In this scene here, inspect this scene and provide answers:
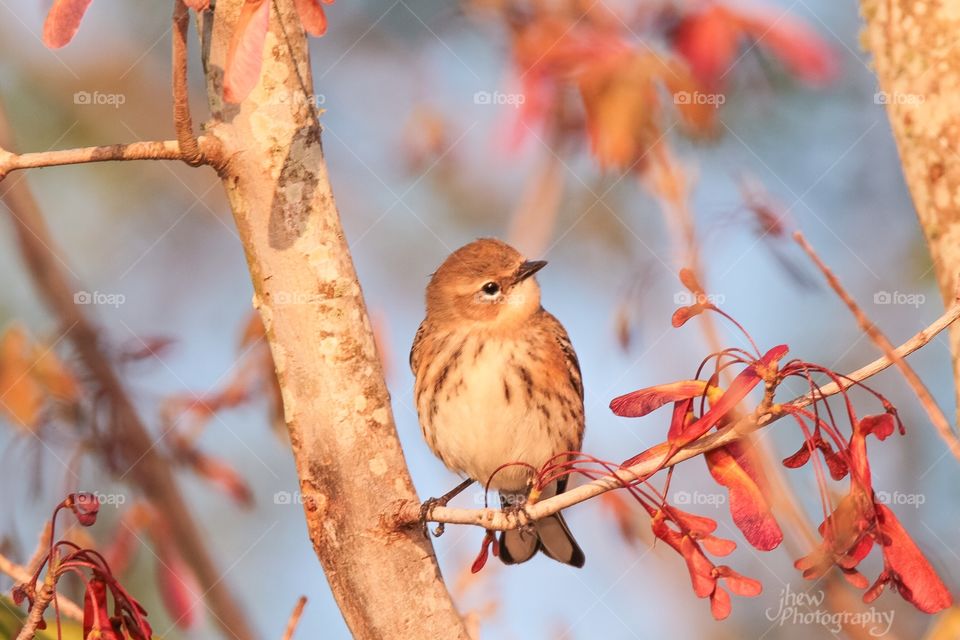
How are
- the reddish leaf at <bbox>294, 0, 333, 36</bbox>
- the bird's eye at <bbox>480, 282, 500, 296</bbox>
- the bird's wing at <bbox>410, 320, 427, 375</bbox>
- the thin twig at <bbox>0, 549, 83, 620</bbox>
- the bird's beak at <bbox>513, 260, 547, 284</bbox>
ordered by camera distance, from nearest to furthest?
the reddish leaf at <bbox>294, 0, 333, 36</bbox>
the thin twig at <bbox>0, 549, 83, 620</bbox>
the bird's beak at <bbox>513, 260, 547, 284</bbox>
the bird's eye at <bbox>480, 282, 500, 296</bbox>
the bird's wing at <bbox>410, 320, 427, 375</bbox>

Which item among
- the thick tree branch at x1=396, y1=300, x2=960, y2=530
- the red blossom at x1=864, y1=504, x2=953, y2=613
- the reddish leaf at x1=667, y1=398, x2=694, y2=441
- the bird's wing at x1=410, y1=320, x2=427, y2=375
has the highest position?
the bird's wing at x1=410, y1=320, x2=427, y2=375

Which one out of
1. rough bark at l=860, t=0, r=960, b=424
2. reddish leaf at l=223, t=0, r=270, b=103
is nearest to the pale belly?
rough bark at l=860, t=0, r=960, b=424

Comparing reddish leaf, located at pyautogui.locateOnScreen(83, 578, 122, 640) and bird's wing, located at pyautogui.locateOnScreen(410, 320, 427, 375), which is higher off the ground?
bird's wing, located at pyautogui.locateOnScreen(410, 320, 427, 375)

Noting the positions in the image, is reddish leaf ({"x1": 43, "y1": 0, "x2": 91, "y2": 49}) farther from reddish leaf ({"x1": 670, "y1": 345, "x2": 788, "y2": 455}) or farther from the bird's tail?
the bird's tail

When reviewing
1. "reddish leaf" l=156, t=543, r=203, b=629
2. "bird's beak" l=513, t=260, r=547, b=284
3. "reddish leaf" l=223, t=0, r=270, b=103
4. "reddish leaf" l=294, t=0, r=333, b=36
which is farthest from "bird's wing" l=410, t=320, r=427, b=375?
"reddish leaf" l=223, t=0, r=270, b=103

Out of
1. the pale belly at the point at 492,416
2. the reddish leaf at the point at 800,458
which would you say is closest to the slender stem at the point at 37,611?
the reddish leaf at the point at 800,458

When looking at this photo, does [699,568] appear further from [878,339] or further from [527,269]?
[527,269]

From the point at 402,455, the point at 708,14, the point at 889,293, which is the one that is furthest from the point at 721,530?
the point at 402,455

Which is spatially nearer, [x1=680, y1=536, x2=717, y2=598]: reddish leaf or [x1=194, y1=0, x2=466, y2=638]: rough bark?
[x1=680, y1=536, x2=717, y2=598]: reddish leaf

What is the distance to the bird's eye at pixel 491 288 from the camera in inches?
213

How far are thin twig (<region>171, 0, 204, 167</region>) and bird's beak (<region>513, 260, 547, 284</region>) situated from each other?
2.37 m

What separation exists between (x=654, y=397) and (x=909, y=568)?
0.75 m

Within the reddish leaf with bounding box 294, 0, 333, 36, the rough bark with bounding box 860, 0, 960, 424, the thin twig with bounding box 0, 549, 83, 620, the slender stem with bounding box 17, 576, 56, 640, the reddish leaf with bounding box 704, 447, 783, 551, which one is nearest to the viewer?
the slender stem with bounding box 17, 576, 56, 640

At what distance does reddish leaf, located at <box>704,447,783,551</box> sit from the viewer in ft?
8.84
